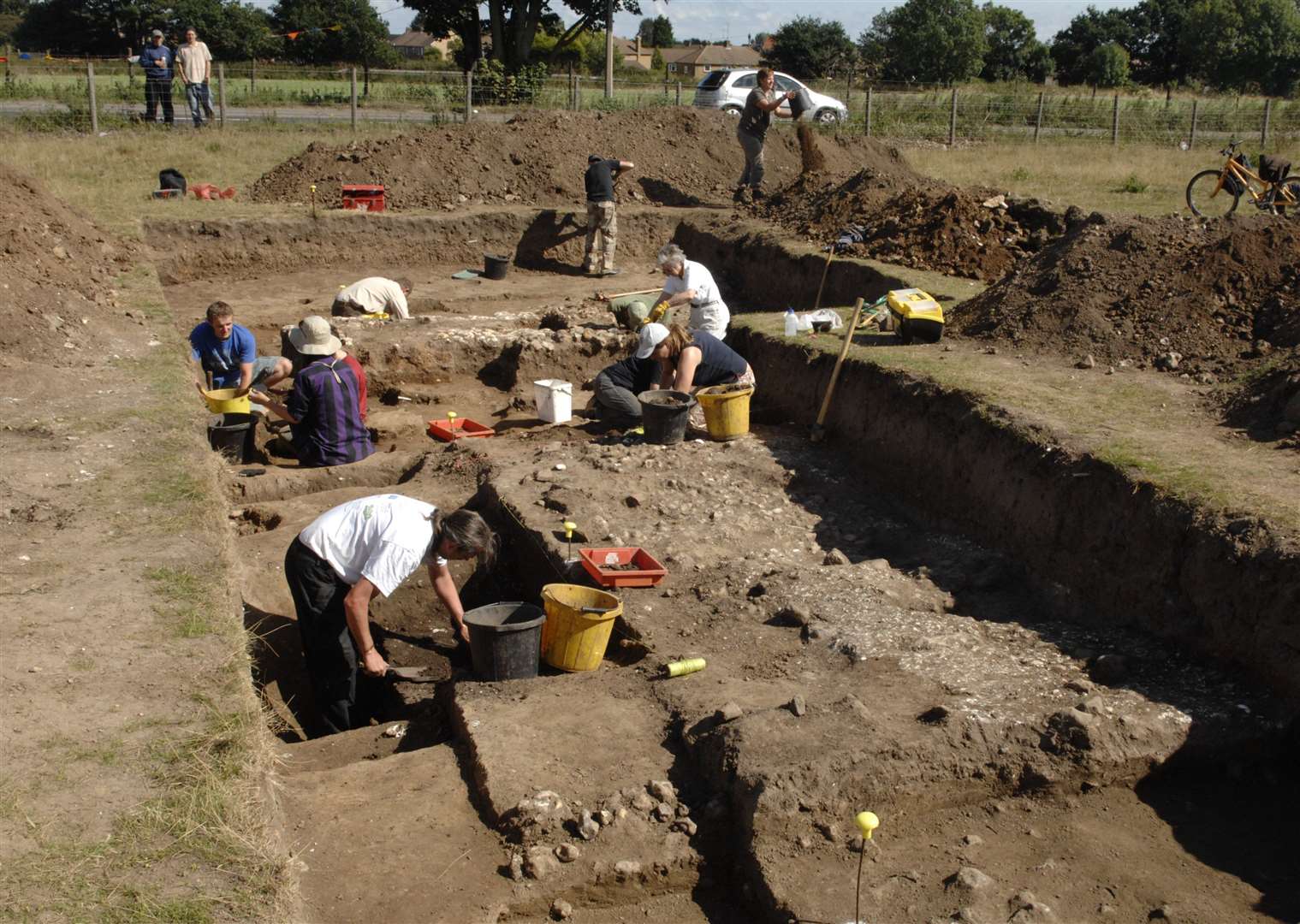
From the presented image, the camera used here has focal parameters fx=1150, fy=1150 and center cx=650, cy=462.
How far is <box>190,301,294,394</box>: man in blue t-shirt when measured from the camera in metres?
9.25

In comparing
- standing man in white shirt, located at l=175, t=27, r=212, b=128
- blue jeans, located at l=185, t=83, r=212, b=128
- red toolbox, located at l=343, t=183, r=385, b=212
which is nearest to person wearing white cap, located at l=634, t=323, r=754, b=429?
red toolbox, located at l=343, t=183, r=385, b=212

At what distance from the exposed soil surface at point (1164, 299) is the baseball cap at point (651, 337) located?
2739 millimetres

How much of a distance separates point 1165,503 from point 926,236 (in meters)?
7.76

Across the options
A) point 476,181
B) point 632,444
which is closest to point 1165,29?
point 476,181

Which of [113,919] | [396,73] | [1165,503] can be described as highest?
[396,73]

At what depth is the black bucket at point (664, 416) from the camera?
342 inches

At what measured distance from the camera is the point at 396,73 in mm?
34406

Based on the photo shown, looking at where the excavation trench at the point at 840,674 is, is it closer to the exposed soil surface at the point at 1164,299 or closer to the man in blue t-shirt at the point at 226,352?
the man in blue t-shirt at the point at 226,352

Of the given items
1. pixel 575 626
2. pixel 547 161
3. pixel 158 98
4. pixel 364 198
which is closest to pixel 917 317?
pixel 575 626

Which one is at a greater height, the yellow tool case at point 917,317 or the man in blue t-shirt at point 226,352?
the yellow tool case at point 917,317

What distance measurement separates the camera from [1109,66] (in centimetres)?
5131

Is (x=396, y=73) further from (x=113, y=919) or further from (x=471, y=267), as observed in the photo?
(x=113, y=919)

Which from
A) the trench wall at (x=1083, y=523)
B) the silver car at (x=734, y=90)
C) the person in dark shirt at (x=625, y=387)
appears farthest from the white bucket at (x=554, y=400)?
the silver car at (x=734, y=90)

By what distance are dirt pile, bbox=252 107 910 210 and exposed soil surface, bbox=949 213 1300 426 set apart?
10.2m
